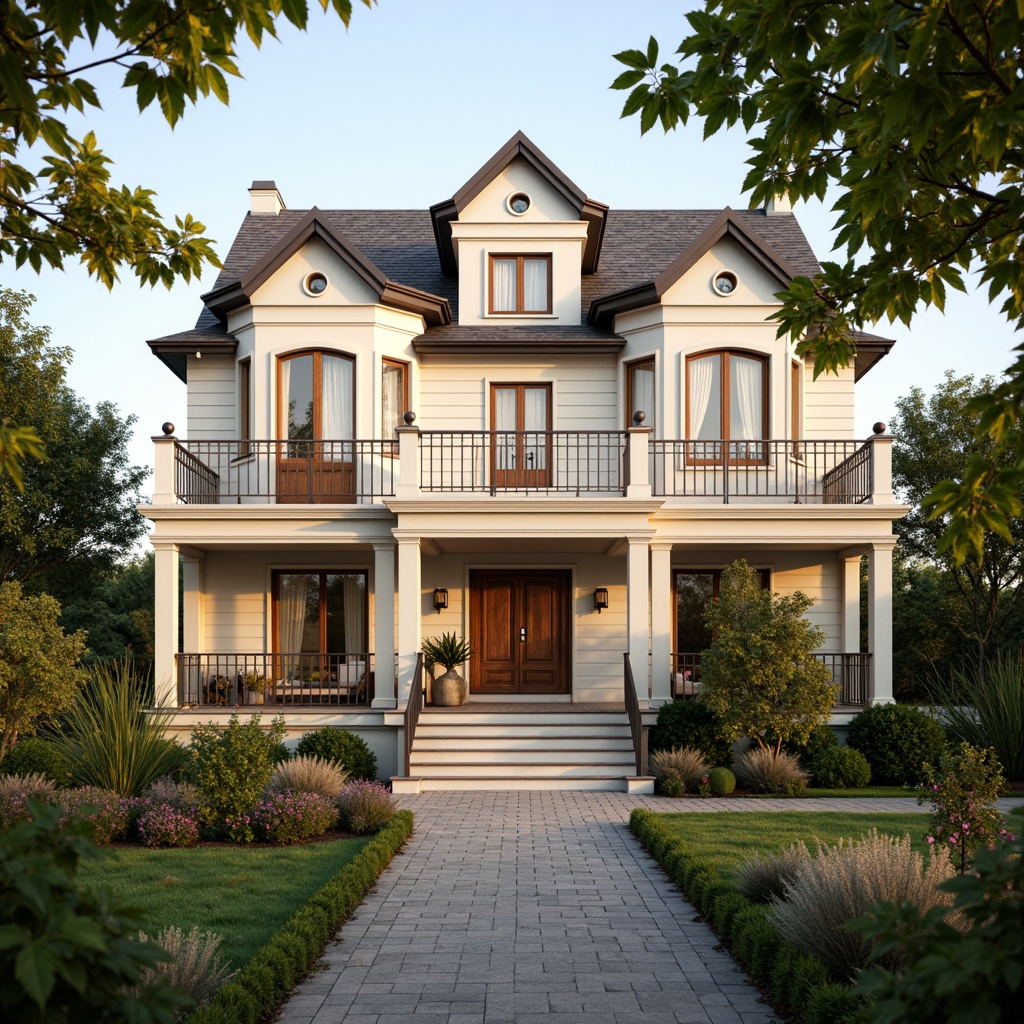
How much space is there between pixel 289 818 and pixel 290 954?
4.97 meters

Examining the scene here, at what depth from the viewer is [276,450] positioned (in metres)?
18.2

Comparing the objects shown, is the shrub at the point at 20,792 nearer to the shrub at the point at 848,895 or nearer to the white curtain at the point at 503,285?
the shrub at the point at 848,895

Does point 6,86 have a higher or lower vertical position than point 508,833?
higher

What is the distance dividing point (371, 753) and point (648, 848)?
6409mm

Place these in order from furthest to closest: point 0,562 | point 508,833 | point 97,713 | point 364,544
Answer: point 0,562 → point 364,544 → point 97,713 → point 508,833

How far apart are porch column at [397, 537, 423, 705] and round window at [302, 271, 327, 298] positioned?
4893 millimetres

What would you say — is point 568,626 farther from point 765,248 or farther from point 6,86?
point 6,86

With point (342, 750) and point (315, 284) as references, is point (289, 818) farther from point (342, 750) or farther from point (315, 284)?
point (315, 284)

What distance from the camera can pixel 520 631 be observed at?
1958 centimetres

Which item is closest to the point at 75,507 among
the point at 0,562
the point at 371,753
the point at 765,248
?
the point at 0,562

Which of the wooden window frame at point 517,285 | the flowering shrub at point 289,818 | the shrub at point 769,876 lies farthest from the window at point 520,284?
the shrub at point 769,876

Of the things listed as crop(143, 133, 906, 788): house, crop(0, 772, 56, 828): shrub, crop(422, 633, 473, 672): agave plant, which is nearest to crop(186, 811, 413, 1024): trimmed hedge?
crop(0, 772, 56, 828): shrub

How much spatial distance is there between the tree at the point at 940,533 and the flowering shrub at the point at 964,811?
752 inches

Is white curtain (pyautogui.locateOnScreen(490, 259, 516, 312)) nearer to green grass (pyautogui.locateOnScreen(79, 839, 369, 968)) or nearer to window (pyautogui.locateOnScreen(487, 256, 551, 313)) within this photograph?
window (pyautogui.locateOnScreen(487, 256, 551, 313))
